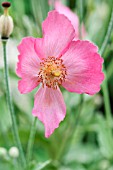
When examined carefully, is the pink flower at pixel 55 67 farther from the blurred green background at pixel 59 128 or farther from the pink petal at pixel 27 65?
the blurred green background at pixel 59 128

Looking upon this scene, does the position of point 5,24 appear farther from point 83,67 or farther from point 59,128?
point 59,128

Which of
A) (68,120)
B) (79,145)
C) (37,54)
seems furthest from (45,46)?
(79,145)

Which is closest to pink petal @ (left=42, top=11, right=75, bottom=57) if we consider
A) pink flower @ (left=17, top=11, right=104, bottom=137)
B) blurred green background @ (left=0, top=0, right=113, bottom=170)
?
pink flower @ (left=17, top=11, right=104, bottom=137)

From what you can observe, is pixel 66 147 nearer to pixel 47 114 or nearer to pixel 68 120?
pixel 68 120

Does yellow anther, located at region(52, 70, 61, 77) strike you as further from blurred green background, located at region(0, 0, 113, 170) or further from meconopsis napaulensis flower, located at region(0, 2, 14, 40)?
blurred green background, located at region(0, 0, 113, 170)

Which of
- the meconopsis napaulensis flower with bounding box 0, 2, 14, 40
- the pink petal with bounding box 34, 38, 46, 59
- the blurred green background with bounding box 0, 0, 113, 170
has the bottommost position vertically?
the blurred green background with bounding box 0, 0, 113, 170

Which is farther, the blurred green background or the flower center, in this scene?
the blurred green background
